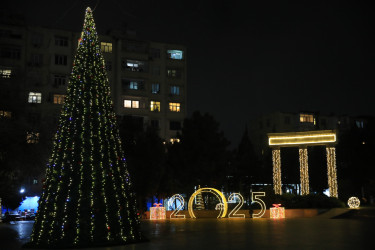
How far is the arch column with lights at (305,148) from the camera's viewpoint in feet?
113

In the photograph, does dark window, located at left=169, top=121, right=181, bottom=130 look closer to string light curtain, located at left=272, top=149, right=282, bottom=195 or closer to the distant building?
string light curtain, located at left=272, top=149, right=282, bottom=195

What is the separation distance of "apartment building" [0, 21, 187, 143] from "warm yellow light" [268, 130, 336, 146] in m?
15.3

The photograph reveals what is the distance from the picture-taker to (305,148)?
36.0 m

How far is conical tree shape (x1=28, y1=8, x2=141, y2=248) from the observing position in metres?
12.9

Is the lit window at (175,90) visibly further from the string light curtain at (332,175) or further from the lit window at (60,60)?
the string light curtain at (332,175)

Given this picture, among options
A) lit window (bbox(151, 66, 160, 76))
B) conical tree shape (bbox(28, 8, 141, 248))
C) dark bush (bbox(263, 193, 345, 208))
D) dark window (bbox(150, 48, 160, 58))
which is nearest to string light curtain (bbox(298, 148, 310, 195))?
dark bush (bbox(263, 193, 345, 208))

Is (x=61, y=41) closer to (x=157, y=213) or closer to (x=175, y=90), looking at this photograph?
(x=175, y=90)

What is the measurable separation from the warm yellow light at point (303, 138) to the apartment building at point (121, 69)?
1530 cm

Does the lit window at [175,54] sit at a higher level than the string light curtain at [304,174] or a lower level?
higher

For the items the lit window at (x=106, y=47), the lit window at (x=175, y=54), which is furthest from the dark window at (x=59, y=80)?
the lit window at (x=175, y=54)

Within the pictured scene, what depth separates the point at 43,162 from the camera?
23922 millimetres

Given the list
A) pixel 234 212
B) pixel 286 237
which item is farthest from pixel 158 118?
pixel 286 237

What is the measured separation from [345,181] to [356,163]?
2.82 metres

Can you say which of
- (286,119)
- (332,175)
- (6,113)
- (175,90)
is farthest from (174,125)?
(6,113)
